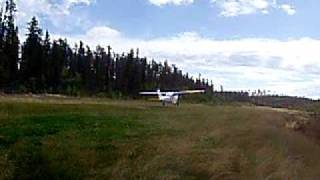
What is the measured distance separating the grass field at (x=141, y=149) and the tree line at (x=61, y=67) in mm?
53544

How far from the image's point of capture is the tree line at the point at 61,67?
9775cm

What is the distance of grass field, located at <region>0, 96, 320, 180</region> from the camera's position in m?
24.0

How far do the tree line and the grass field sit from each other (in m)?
53.5

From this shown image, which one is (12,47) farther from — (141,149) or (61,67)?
(141,149)

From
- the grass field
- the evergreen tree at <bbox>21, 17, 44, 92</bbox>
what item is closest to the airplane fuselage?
the grass field

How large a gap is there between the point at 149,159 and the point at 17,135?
6.37 m

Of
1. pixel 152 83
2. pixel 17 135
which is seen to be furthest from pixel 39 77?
pixel 17 135

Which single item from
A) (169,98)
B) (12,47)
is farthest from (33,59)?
(169,98)

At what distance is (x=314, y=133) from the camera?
130 feet

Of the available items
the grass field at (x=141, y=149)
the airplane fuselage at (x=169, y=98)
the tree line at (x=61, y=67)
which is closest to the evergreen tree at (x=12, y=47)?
the tree line at (x=61, y=67)

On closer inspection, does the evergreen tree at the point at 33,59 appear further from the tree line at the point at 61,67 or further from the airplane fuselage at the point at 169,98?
the airplane fuselage at the point at 169,98

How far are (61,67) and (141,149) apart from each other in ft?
268

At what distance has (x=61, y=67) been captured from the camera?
106500 millimetres

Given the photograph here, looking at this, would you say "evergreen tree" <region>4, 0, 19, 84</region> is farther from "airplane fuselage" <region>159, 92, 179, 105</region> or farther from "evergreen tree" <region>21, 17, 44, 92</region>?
"airplane fuselage" <region>159, 92, 179, 105</region>
